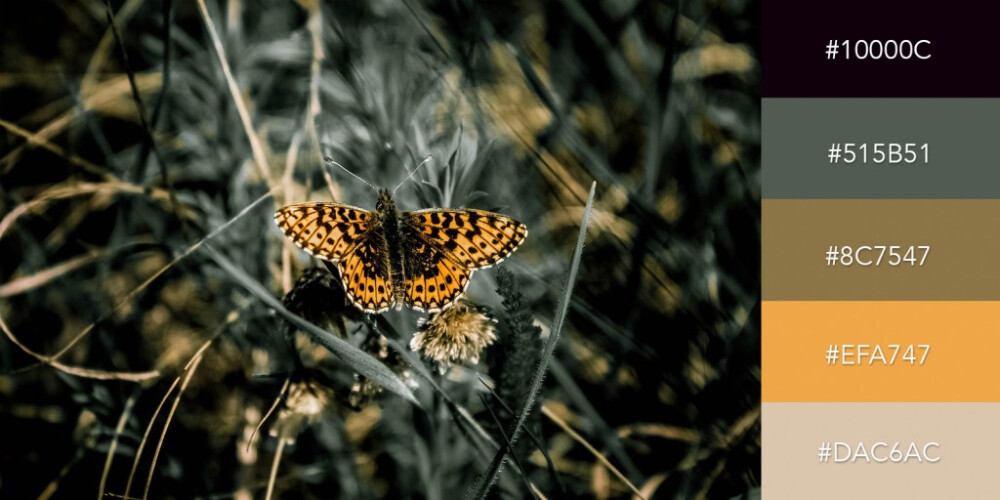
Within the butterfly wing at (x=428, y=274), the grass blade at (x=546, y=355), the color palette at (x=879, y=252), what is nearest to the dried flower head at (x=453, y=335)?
the butterfly wing at (x=428, y=274)

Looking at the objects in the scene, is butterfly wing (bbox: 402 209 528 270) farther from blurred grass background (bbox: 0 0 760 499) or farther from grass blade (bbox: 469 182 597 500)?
grass blade (bbox: 469 182 597 500)

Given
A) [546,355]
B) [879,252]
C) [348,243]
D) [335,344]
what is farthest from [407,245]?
[879,252]

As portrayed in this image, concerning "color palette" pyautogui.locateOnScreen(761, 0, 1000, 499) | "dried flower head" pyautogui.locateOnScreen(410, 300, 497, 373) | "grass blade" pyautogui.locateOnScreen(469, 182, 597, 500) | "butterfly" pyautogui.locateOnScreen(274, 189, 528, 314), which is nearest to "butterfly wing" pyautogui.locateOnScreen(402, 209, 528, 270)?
"butterfly" pyautogui.locateOnScreen(274, 189, 528, 314)

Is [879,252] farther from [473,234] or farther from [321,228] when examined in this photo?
[321,228]

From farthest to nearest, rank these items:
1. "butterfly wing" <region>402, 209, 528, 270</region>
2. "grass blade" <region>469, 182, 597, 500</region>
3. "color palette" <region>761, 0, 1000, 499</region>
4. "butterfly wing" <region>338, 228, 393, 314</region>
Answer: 1. "color palette" <region>761, 0, 1000, 499</region>
2. "butterfly wing" <region>402, 209, 528, 270</region>
3. "butterfly wing" <region>338, 228, 393, 314</region>
4. "grass blade" <region>469, 182, 597, 500</region>

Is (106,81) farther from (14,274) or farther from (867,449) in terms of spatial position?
(867,449)

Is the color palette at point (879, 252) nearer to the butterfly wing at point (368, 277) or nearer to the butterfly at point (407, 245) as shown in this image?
the butterfly at point (407, 245)
